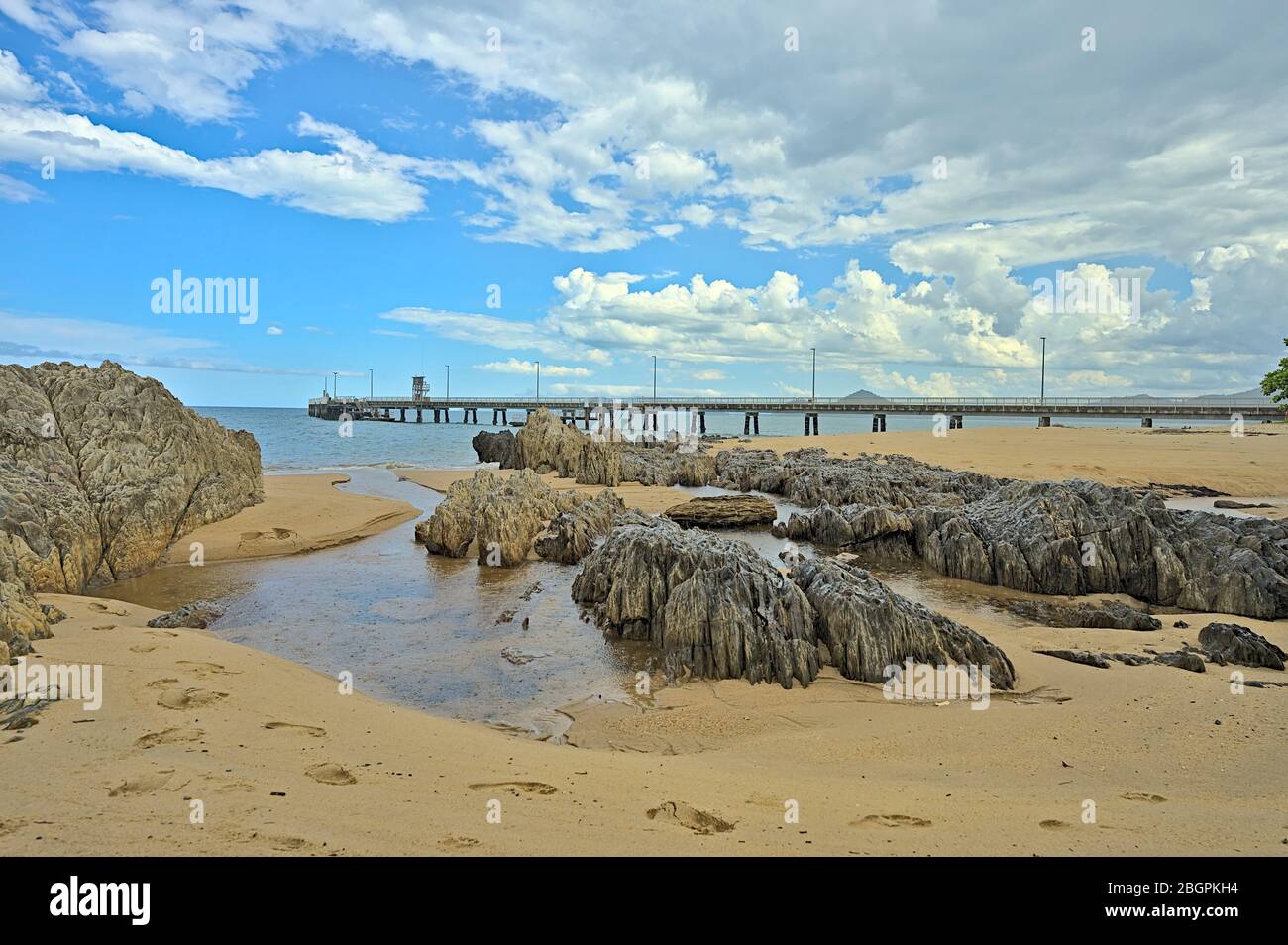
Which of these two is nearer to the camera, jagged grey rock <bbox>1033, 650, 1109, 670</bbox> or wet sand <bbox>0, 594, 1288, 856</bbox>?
wet sand <bbox>0, 594, 1288, 856</bbox>

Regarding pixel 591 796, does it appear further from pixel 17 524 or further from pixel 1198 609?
pixel 1198 609

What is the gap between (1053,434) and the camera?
52656 millimetres

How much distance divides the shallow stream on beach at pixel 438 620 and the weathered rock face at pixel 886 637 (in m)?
2.77

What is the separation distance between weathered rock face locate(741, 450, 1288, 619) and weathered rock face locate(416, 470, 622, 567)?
287 inches

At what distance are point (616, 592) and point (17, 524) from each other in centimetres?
1015

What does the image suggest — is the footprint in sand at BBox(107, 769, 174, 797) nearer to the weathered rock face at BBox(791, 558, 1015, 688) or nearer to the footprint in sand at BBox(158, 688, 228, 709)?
the footprint in sand at BBox(158, 688, 228, 709)

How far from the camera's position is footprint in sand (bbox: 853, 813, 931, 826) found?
4.57 meters

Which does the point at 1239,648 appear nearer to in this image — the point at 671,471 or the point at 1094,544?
the point at 1094,544

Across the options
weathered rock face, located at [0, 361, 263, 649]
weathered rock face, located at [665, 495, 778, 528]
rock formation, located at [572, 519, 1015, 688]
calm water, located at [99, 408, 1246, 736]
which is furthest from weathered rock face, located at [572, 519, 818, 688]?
weathered rock face, located at [665, 495, 778, 528]

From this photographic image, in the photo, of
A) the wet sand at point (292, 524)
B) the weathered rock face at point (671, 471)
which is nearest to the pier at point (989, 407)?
the weathered rock face at point (671, 471)

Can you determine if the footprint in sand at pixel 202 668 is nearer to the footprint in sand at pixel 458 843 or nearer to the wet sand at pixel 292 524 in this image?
the footprint in sand at pixel 458 843

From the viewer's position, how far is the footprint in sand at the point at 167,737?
5367 mm

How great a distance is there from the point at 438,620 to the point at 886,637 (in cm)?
758
